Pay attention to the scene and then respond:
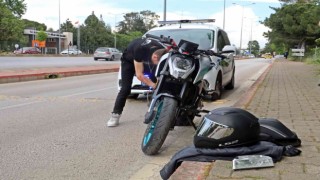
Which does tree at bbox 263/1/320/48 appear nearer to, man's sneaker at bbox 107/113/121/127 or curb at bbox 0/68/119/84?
curb at bbox 0/68/119/84

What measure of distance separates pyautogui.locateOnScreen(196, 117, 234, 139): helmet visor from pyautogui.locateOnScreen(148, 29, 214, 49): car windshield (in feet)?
19.8

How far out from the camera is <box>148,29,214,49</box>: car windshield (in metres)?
10.0

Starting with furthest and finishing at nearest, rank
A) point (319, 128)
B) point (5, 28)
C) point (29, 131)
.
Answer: point (5, 28), point (29, 131), point (319, 128)

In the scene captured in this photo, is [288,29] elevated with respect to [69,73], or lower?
elevated

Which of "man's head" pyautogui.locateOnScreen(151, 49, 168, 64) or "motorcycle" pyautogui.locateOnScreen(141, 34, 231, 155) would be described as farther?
"man's head" pyautogui.locateOnScreen(151, 49, 168, 64)

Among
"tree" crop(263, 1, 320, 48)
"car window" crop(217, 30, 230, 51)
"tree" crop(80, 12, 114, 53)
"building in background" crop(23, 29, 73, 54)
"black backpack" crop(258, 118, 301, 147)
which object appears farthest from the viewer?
"tree" crop(80, 12, 114, 53)

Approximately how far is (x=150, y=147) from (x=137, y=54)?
1.41m

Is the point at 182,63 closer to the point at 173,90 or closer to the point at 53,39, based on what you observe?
the point at 173,90

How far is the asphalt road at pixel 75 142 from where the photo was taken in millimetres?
4520

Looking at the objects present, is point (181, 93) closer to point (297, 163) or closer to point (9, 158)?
point (297, 163)

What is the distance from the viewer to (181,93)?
5188 mm

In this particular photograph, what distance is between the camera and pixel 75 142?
5.75 metres

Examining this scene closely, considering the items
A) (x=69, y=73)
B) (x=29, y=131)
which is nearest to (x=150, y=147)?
(x=29, y=131)

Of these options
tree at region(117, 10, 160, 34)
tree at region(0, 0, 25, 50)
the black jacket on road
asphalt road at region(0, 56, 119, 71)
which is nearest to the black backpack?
the black jacket on road
